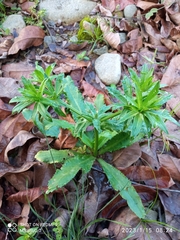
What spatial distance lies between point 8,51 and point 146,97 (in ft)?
4.18

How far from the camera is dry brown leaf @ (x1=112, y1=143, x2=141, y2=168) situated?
4.78ft

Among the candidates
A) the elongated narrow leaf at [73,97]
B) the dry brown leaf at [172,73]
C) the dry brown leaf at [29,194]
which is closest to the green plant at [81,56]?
the dry brown leaf at [172,73]

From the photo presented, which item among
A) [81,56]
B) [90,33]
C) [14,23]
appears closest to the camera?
[81,56]

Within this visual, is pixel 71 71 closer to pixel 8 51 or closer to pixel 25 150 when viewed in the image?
pixel 8 51

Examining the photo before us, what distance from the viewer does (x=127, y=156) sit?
1.47 metres

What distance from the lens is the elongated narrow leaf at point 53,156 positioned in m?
1.38

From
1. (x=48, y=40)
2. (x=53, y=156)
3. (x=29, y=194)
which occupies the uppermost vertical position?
(x=48, y=40)

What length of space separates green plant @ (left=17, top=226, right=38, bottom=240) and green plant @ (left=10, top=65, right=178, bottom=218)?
190 mm

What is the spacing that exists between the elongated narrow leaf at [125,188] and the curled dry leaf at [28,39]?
3.59 feet

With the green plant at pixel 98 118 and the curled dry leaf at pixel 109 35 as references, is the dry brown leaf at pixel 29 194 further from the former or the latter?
the curled dry leaf at pixel 109 35

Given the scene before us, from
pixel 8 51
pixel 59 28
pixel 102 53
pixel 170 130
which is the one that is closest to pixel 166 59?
Answer: pixel 102 53

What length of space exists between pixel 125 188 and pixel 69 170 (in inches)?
9.8

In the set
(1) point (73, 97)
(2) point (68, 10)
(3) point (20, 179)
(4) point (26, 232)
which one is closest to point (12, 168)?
(3) point (20, 179)

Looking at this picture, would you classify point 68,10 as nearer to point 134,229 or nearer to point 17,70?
point 17,70
